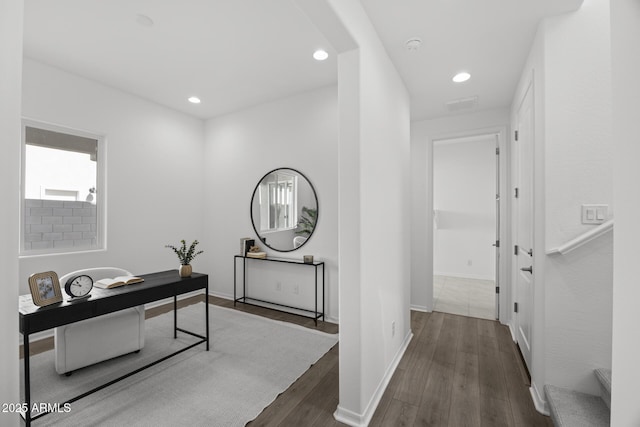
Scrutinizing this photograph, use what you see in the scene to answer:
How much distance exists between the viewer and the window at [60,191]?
9.50 feet

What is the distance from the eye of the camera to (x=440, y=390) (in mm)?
2061

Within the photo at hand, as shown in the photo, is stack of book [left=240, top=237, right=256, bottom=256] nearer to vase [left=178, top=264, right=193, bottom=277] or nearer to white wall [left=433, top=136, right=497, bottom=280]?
vase [left=178, top=264, right=193, bottom=277]

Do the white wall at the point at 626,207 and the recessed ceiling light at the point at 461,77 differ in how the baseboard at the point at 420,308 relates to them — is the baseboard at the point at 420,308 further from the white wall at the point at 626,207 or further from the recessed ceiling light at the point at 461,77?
the white wall at the point at 626,207

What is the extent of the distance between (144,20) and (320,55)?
4.71 feet

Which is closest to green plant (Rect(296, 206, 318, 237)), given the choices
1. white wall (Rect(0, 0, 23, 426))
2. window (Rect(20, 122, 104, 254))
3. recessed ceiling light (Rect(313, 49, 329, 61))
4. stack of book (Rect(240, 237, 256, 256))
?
stack of book (Rect(240, 237, 256, 256))

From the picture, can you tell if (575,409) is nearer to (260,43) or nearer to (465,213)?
(260,43)

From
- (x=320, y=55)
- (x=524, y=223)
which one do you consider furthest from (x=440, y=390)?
(x=320, y=55)

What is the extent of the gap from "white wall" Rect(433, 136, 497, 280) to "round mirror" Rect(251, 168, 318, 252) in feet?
11.1

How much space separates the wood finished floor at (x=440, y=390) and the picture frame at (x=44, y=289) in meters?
1.44

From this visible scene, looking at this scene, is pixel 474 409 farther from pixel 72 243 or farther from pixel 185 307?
pixel 72 243

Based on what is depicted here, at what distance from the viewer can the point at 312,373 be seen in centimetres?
228

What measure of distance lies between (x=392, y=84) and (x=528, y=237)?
170 centimetres

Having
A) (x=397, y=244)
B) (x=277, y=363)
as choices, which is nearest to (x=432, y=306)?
(x=397, y=244)

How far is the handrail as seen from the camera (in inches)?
64.9
